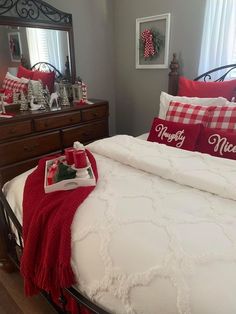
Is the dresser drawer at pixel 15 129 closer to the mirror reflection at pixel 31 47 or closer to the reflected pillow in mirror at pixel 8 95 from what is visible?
the reflected pillow in mirror at pixel 8 95

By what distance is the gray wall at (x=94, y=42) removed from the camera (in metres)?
2.84

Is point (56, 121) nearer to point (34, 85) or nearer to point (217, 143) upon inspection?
point (34, 85)

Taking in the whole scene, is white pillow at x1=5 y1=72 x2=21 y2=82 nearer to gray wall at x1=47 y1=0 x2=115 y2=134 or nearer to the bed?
gray wall at x1=47 y1=0 x2=115 y2=134

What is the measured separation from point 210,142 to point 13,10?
2153 mm

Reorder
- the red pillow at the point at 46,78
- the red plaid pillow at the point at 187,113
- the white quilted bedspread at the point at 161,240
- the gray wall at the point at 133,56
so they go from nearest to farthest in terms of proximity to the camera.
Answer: the white quilted bedspread at the point at 161,240 < the red plaid pillow at the point at 187,113 < the gray wall at the point at 133,56 < the red pillow at the point at 46,78

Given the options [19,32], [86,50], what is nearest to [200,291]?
[19,32]

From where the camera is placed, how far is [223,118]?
1.75 meters

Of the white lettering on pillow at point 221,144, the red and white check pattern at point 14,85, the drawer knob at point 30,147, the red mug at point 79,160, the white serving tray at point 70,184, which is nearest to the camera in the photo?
the white serving tray at point 70,184

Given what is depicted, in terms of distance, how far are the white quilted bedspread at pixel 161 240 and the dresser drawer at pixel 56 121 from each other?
1046 millimetres

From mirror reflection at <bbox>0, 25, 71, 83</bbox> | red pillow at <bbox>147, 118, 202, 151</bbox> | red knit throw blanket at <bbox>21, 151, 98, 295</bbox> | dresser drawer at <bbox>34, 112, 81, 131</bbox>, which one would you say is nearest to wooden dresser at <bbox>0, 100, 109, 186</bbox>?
dresser drawer at <bbox>34, 112, 81, 131</bbox>

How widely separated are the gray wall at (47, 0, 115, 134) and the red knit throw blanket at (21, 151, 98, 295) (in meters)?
2.22

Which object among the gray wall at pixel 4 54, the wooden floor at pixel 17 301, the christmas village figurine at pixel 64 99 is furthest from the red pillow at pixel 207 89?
the wooden floor at pixel 17 301

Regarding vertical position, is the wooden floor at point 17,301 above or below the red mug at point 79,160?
below

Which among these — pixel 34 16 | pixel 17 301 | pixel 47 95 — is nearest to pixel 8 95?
pixel 47 95
